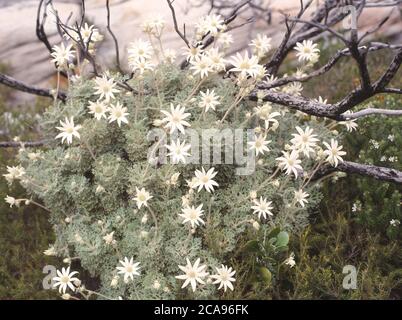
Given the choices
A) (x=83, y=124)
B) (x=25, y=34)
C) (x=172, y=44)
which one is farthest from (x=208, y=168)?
(x=25, y=34)

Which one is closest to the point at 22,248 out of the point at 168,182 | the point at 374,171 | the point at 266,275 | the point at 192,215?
the point at 168,182

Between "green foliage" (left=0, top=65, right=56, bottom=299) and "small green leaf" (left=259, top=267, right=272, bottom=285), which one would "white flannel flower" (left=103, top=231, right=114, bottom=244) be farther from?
"small green leaf" (left=259, top=267, right=272, bottom=285)

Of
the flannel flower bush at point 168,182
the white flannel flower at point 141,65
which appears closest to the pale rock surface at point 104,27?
the flannel flower bush at point 168,182

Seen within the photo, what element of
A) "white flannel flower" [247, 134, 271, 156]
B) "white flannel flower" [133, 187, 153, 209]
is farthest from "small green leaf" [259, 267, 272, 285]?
"white flannel flower" [133, 187, 153, 209]

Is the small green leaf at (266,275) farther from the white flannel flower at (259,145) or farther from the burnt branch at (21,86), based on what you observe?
the burnt branch at (21,86)

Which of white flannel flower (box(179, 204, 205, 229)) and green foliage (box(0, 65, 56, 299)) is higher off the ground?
white flannel flower (box(179, 204, 205, 229))

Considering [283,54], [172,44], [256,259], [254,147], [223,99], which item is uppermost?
[172,44]
